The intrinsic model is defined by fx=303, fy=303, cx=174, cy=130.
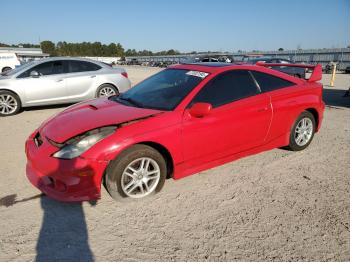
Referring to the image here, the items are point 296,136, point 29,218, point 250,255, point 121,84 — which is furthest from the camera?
point 121,84

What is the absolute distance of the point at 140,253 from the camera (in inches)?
103

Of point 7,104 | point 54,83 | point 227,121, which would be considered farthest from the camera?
point 54,83

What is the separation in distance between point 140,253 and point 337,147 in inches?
164

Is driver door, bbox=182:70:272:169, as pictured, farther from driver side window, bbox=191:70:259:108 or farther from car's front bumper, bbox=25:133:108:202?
car's front bumper, bbox=25:133:108:202

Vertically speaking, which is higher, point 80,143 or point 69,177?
point 80,143

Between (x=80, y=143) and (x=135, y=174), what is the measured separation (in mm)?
680

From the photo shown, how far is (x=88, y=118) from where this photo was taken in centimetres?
361

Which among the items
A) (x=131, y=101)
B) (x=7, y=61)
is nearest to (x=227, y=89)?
(x=131, y=101)

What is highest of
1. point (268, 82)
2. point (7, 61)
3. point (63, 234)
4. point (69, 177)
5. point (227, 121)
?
point (7, 61)

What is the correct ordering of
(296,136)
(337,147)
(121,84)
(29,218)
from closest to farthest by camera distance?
(29,218)
(296,136)
(337,147)
(121,84)

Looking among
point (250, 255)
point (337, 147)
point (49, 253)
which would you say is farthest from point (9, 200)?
point (337, 147)

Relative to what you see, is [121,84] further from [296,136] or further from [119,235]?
[119,235]

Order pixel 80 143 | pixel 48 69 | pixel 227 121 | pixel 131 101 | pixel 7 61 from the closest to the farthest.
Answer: pixel 80 143
pixel 227 121
pixel 131 101
pixel 48 69
pixel 7 61

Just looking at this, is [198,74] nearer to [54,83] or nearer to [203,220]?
[203,220]
